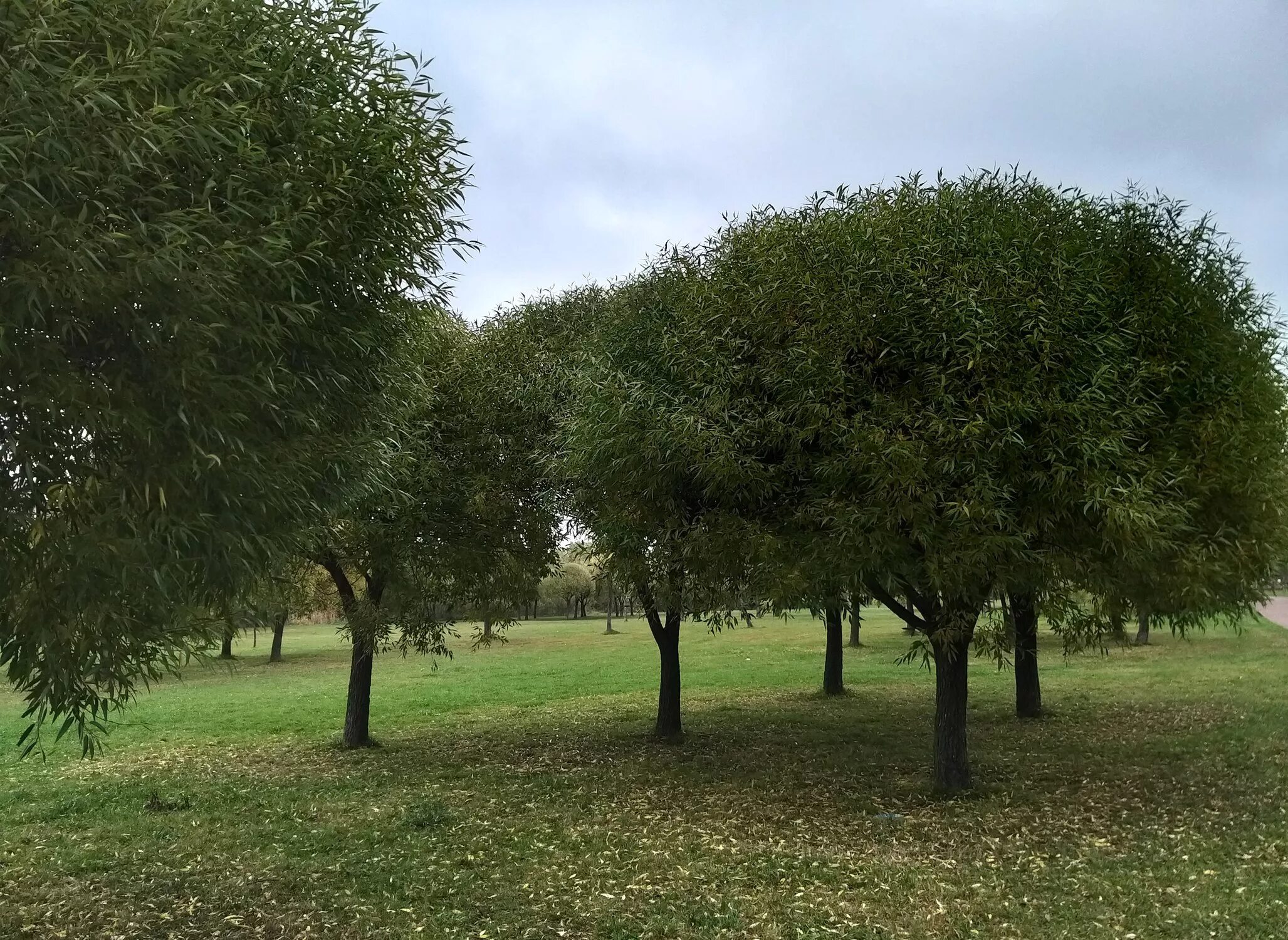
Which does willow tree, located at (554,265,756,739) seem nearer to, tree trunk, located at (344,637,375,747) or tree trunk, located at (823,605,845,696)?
tree trunk, located at (344,637,375,747)

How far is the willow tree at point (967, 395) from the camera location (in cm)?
1106

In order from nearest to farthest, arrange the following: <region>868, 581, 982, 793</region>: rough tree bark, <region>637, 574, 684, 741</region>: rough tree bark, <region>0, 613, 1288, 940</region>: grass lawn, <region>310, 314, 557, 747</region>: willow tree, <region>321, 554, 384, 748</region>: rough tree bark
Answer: <region>0, 613, 1288, 940</region>: grass lawn → <region>868, 581, 982, 793</region>: rough tree bark → <region>310, 314, 557, 747</region>: willow tree → <region>321, 554, 384, 748</region>: rough tree bark → <region>637, 574, 684, 741</region>: rough tree bark

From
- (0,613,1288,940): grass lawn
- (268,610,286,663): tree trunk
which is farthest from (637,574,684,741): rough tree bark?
(268,610,286,663): tree trunk

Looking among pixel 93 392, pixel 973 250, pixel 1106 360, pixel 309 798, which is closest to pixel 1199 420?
pixel 1106 360

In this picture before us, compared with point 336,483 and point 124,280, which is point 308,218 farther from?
point 336,483

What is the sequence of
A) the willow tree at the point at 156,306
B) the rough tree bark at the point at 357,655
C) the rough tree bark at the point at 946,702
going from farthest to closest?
the rough tree bark at the point at 357,655 < the rough tree bark at the point at 946,702 < the willow tree at the point at 156,306

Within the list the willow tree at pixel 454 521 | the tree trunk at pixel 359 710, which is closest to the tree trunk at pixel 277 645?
the tree trunk at pixel 359 710

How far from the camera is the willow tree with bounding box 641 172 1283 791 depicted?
36.3 ft

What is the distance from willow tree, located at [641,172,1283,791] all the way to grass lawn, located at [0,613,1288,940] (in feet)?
10.5

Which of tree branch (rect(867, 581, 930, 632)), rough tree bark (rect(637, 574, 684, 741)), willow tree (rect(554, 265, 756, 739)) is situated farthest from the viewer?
rough tree bark (rect(637, 574, 684, 741))

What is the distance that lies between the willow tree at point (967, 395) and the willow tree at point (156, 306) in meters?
6.13

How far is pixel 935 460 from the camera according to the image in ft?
36.1

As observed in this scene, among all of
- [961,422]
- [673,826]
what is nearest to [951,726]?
[673,826]

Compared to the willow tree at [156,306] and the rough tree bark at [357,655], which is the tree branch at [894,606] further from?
the rough tree bark at [357,655]
